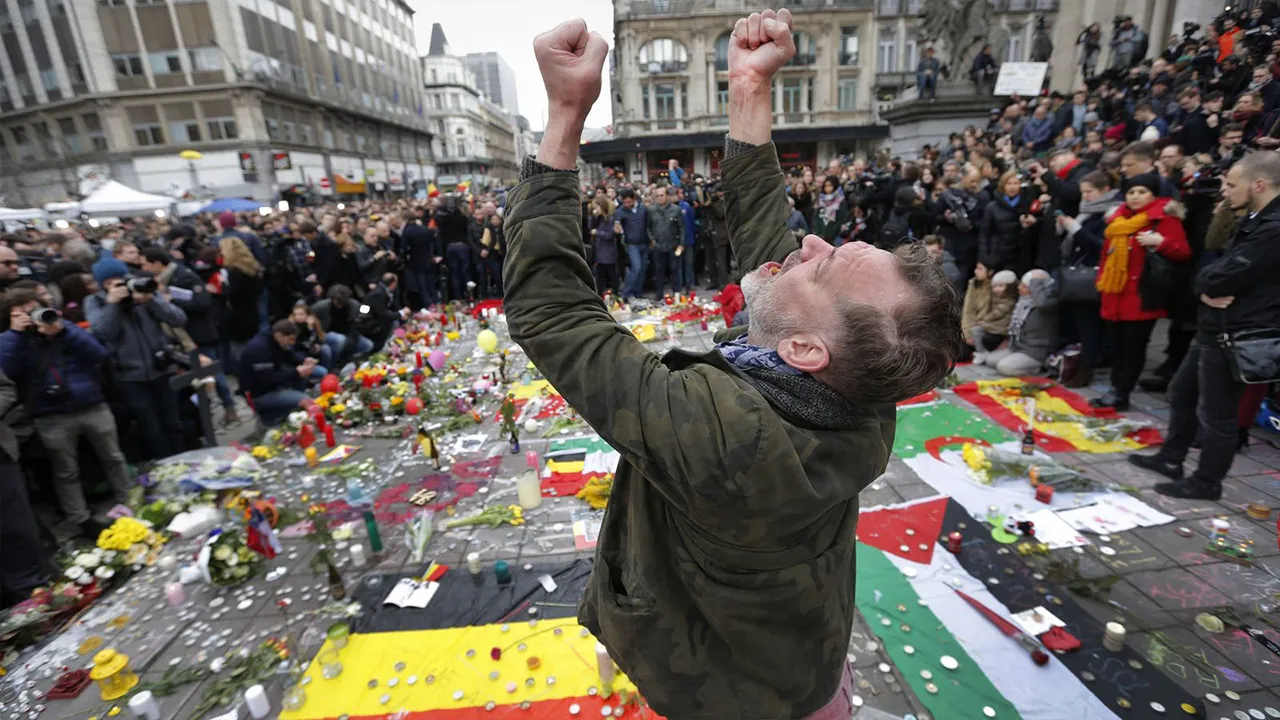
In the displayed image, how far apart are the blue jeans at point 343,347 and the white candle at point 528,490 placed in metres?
4.57

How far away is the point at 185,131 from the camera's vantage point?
3516 centimetres

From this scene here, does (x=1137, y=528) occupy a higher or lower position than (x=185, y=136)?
lower

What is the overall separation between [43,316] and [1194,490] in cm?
825

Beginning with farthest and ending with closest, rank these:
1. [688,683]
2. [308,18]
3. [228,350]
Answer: [308,18], [228,350], [688,683]

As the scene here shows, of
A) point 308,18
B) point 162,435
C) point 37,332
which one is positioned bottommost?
point 162,435

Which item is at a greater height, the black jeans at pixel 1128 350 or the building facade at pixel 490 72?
the building facade at pixel 490 72

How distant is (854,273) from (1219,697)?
3.23m

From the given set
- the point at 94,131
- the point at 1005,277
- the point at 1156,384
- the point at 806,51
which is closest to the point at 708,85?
the point at 806,51

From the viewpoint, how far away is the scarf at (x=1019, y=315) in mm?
6812

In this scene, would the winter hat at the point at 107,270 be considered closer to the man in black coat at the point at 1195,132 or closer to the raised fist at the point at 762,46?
the raised fist at the point at 762,46

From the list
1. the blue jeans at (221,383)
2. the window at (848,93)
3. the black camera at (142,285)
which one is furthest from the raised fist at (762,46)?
the window at (848,93)

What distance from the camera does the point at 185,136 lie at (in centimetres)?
3516

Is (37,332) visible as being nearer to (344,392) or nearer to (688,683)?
(344,392)

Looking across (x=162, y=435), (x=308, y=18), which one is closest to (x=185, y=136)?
(x=308, y=18)
